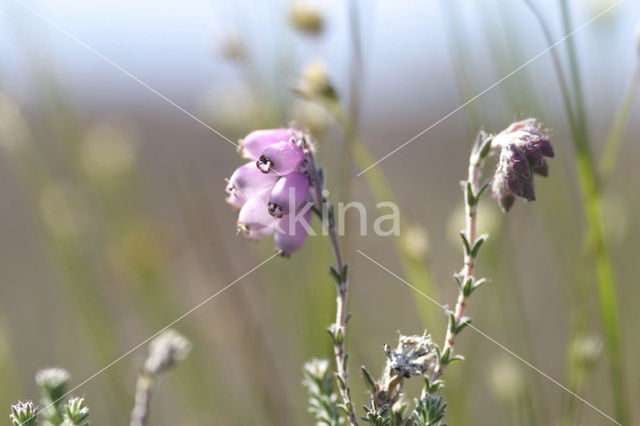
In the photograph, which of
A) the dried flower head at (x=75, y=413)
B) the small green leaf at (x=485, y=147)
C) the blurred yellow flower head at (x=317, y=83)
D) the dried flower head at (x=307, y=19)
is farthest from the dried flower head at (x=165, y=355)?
the dried flower head at (x=307, y=19)

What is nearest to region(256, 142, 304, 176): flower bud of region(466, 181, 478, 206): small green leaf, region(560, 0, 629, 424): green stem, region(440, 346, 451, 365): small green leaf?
region(466, 181, 478, 206): small green leaf

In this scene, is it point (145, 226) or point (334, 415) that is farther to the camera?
point (145, 226)

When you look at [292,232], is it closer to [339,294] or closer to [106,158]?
[339,294]

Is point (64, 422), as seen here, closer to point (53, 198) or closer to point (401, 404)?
point (401, 404)

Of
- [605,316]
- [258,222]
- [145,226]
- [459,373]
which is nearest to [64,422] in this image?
[258,222]

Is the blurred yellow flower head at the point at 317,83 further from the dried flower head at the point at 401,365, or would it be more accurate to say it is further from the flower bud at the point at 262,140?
the dried flower head at the point at 401,365

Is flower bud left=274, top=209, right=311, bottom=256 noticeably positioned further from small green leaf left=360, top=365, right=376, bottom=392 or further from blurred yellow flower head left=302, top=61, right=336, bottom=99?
blurred yellow flower head left=302, top=61, right=336, bottom=99

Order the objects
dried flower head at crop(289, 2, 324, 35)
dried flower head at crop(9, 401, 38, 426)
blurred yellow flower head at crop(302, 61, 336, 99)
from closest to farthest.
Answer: dried flower head at crop(9, 401, 38, 426) < blurred yellow flower head at crop(302, 61, 336, 99) < dried flower head at crop(289, 2, 324, 35)
